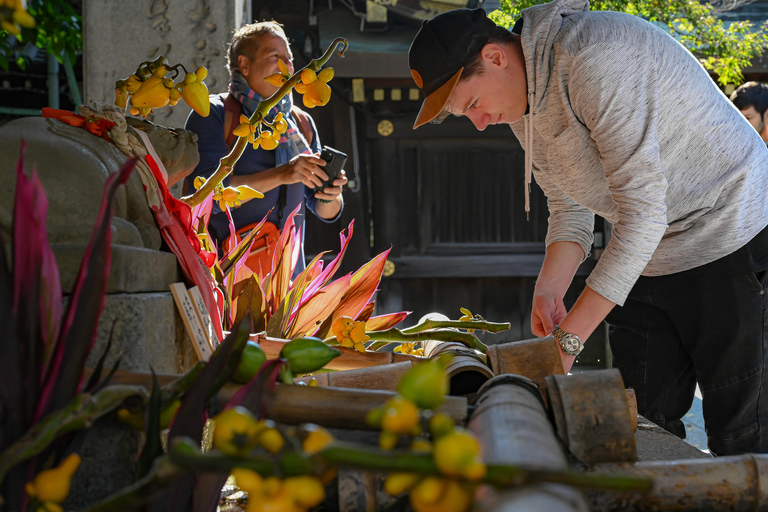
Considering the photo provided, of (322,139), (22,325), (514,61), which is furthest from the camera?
(322,139)

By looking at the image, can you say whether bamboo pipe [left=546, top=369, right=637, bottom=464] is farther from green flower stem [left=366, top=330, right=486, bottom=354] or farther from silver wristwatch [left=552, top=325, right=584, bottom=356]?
silver wristwatch [left=552, top=325, right=584, bottom=356]

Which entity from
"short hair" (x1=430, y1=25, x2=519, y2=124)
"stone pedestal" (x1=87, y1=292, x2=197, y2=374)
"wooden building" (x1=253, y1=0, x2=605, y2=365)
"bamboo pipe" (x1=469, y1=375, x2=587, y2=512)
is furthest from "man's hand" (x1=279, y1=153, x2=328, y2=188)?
"wooden building" (x1=253, y1=0, x2=605, y2=365)

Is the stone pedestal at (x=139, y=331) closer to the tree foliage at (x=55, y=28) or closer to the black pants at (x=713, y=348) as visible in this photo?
the black pants at (x=713, y=348)

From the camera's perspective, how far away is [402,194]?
15.3 ft

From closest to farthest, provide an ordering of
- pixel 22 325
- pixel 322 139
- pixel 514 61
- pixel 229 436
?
pixel 229 436 → pixel 22 325 → pixel 514 61 → pixel 322 139

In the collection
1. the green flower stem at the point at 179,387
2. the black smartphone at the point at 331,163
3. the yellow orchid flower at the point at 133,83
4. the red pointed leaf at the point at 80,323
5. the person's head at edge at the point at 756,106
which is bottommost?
the green flower stem at the point at 179,387

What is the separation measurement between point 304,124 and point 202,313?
1.57 metres

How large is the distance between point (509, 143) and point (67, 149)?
4.19 metres

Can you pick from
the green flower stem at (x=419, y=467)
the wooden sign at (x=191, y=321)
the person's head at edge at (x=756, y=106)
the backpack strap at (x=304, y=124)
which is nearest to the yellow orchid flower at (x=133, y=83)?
the wooden sign at (x=191, y=321)

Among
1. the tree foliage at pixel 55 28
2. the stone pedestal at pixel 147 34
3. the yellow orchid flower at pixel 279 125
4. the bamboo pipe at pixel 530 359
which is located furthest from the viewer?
the tree foliage at pixel 55 28

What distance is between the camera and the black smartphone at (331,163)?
1.82 metres

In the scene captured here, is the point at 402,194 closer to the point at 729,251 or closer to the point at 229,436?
the point at 729,251

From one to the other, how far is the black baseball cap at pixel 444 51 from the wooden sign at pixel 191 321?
719mm

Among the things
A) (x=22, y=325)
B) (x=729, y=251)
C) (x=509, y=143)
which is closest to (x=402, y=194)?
(x=509, y=143)
